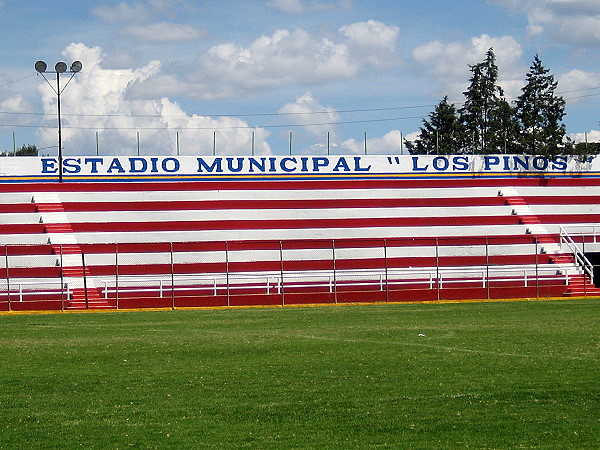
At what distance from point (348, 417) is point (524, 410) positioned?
2.00 m

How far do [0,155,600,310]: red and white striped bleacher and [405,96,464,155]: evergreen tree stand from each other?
23.6 meters

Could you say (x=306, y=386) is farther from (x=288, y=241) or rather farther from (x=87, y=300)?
(x=87, y=300)

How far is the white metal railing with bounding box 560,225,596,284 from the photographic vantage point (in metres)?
34.7

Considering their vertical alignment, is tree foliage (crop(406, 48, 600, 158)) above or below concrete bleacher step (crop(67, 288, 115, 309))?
above

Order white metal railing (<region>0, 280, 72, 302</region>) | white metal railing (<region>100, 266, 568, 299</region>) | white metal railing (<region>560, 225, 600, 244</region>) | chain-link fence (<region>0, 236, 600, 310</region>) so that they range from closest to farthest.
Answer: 1. white metal railing (<region>0, 280, 72, 302</region>)
2. chain-link fence (<region>0, 236, 600, 310</region>)
3. white metal railing (<region>100, 266, 568, 299</region>)
4. white metal railing (<region>560, 225, 600, 244</region>)

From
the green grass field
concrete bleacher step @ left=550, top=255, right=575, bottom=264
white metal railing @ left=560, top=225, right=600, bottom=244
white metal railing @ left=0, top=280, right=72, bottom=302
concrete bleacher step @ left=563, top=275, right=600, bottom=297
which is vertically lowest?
the green grass field

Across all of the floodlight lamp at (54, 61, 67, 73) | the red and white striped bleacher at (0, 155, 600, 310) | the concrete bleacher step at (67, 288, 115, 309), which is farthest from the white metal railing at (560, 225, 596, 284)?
the floodlight lamp at (54, 61, 67, 73)

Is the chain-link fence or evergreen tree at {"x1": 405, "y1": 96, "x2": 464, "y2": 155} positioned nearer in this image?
the chain-link fence

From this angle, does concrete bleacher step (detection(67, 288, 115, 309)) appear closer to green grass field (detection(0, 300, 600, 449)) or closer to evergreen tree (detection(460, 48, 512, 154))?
green grass field (detection(0, 300, 600, 449))

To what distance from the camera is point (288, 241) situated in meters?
30.2

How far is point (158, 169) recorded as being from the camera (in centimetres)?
4441

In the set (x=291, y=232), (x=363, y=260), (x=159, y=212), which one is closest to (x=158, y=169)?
(x=159, y=212)

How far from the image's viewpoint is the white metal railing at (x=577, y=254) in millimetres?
34734

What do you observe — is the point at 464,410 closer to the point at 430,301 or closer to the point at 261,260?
the point at 430,301
